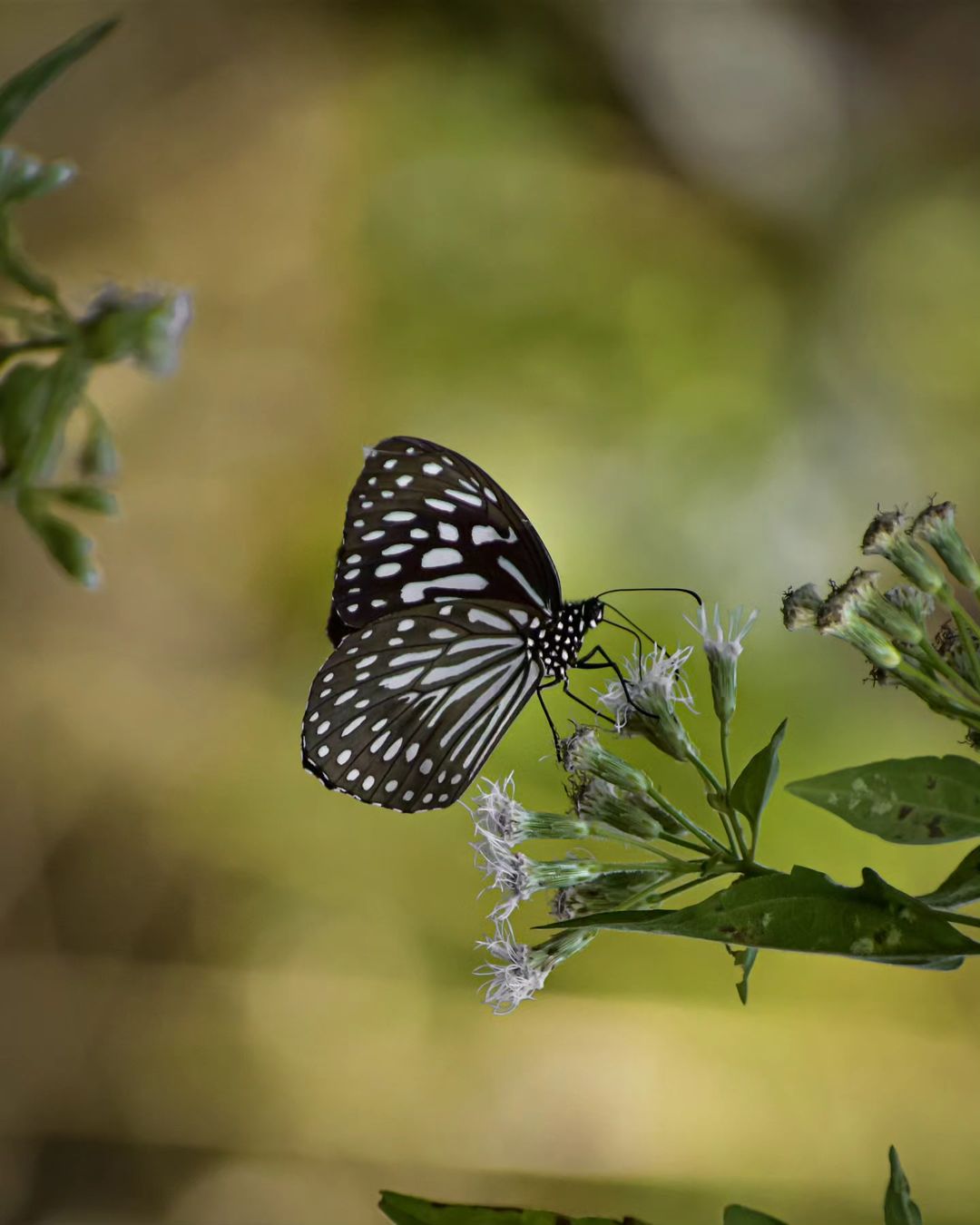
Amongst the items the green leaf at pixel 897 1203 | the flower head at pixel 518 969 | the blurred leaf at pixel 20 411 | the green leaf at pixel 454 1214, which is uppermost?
the blurred leaf at pixel 20 411

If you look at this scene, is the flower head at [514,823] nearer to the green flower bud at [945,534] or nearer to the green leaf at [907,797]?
the green leaf at [907,797]

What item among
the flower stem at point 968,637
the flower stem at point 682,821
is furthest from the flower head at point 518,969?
the flower stem at point 968,637

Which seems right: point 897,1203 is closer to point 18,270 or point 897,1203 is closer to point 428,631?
point 18,270

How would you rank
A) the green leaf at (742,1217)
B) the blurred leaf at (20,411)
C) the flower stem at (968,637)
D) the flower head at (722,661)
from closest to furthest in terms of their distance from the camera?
1. the blurred leaf at (20,411)
2. the green leaf at (742,1217)
3. the flower stem at (968,637)
4. the flower head at (722,661)

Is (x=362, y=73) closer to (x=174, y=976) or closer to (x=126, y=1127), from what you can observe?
(x=174, y=976)

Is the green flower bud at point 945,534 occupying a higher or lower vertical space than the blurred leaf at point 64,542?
higher

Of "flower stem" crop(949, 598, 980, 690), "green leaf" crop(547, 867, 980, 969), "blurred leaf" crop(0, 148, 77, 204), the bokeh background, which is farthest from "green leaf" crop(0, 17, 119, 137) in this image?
the bokeh background

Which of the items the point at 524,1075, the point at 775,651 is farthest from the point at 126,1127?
the point at 775,651
